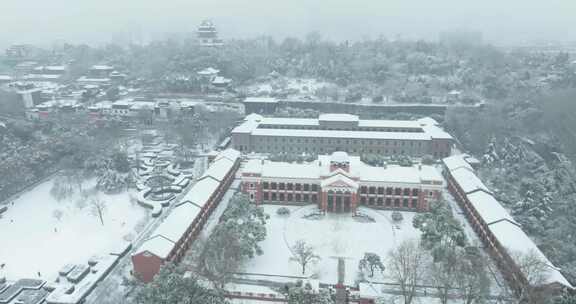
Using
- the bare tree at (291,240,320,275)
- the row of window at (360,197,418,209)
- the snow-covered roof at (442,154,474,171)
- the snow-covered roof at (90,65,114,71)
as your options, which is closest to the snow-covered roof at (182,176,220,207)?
the bare tree at (291,240,320,275)

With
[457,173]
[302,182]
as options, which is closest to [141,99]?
[302,182]

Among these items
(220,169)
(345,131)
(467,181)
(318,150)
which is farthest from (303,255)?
(345,131)

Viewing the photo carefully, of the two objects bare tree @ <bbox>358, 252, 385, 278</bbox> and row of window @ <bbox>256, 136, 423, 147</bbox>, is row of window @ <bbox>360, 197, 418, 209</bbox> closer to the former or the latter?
bare tree @ <bbox>358, 252, 385, 278</bbox>

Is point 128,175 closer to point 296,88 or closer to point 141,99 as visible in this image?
point 141,99

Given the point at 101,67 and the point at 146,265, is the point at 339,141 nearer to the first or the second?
the point at 146,265

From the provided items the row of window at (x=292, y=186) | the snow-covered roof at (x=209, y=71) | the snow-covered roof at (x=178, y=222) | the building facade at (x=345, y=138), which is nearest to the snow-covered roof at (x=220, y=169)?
the row of window at (x=292, y=186)

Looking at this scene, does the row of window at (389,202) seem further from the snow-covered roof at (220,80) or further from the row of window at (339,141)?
the snow-covered roof at (220,80)

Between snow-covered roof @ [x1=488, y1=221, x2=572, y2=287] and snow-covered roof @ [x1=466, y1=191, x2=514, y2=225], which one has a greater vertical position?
snow-covered roof @ [x1=466, y1=191, x2=514, y2=225]
